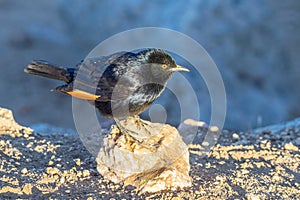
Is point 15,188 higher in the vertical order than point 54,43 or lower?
lower

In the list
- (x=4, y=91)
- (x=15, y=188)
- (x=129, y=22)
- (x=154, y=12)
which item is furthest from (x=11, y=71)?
(x=15, y=188)

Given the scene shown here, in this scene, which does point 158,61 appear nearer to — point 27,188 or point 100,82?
point 100,82

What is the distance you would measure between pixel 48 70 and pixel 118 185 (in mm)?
1400

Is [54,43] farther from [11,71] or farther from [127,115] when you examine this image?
[127,115]

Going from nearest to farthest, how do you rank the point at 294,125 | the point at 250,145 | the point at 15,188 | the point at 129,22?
the point at 15,188
the point at 250,145
the point at 294,125
the point at 129,22

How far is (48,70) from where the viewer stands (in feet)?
16.0

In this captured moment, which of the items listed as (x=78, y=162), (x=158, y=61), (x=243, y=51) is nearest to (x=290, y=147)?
(x=158, y=61)

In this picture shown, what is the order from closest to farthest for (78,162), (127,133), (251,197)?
(251,197), (127,133), (78,162)

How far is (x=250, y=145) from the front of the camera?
5.49 m

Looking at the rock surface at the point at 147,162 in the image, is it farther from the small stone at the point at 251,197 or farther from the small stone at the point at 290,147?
the small stone at the point at 290,147

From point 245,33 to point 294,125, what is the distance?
337cm

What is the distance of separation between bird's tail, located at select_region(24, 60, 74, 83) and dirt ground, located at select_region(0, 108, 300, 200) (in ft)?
2.32

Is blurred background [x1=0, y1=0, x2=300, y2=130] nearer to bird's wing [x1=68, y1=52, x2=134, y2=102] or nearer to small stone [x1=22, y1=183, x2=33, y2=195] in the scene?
bird's wing [x1=68, y1=52, x2=134, y2=102]

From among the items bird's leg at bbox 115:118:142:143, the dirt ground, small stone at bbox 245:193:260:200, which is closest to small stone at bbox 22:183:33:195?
the dirt ground
